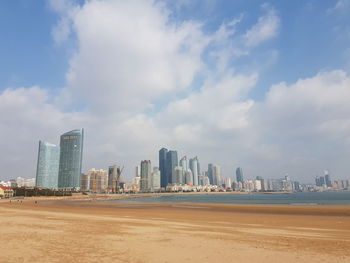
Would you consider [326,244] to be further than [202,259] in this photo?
Yes

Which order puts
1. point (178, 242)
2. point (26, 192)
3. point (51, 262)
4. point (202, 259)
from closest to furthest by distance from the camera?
1. point (51, 262)
2. point (202, 259)
3. point (178, 242)
4. point (26, 192)

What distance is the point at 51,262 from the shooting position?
32.8 feet

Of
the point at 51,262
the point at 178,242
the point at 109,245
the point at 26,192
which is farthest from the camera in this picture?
the point at 26,192

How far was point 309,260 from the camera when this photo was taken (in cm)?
1086

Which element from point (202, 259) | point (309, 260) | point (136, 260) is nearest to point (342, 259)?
point (309, 260)

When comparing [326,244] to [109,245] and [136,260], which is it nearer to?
[136,260]

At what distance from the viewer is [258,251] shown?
1237 cm

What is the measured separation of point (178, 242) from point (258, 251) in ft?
14.5

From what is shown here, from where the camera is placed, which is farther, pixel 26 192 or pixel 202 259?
pixel 26 192

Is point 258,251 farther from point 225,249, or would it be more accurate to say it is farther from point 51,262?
point 51,262

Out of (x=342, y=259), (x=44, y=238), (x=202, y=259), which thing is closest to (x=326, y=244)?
(x=342, y=259)

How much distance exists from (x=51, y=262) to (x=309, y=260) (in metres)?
10.8

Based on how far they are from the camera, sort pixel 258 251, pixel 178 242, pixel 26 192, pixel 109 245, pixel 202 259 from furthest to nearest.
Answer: pixel 26 192
pixel 178 242
pixel 109 245
pixel 258 251
pixel 202 259

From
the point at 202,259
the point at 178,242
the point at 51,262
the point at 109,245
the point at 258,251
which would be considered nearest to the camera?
the point at 51,262
